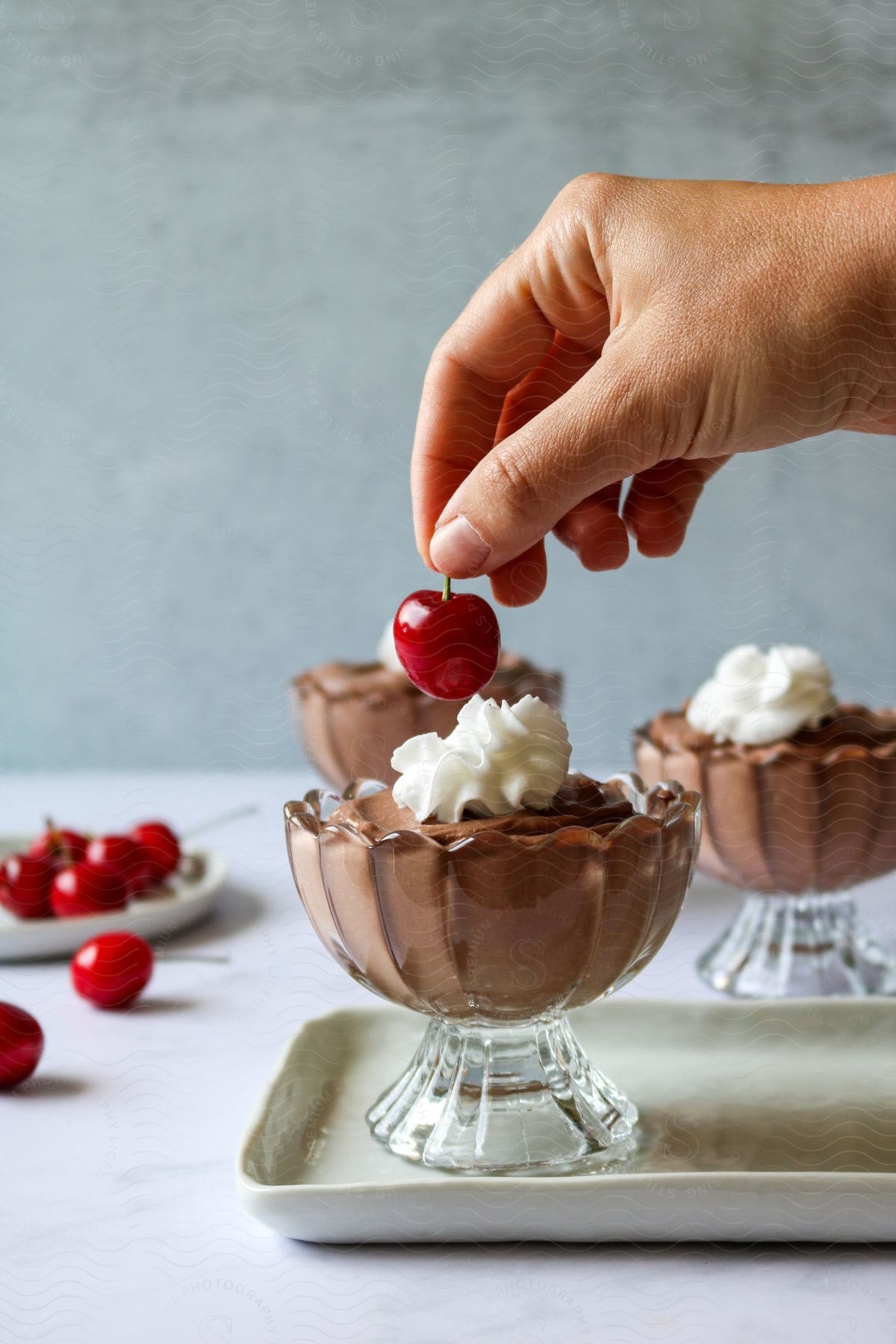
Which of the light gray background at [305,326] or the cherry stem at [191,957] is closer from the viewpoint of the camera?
the cherry stem at [191,957]

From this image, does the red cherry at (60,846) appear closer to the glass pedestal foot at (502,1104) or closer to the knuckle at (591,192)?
the glass pedestal foot at (502,1104)

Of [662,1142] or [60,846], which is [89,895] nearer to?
[60,846]

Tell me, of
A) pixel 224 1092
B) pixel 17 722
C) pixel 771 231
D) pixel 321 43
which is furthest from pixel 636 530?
pixel 17 722

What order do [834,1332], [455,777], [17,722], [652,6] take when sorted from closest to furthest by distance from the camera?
[834,1332]
[455,777]
[652,6]
[17,722]

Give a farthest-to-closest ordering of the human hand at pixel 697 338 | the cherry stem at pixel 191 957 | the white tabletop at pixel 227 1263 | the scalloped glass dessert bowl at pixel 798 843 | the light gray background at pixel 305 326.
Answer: the light gray background at pixel 305 326, the cherry stem at pixel 191 957, the scalloped glass dessert bowl at pixel 798 843, the human hand at pixel 697 338, the white tabletop at pixel 227 1263

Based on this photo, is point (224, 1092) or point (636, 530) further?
point (636, 530)

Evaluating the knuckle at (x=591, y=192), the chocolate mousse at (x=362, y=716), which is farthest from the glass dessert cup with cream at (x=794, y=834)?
the knuckle at (x=591, y=192)

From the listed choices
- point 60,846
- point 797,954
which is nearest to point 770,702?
point 797,954

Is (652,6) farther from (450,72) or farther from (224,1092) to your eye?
(224,1092)
